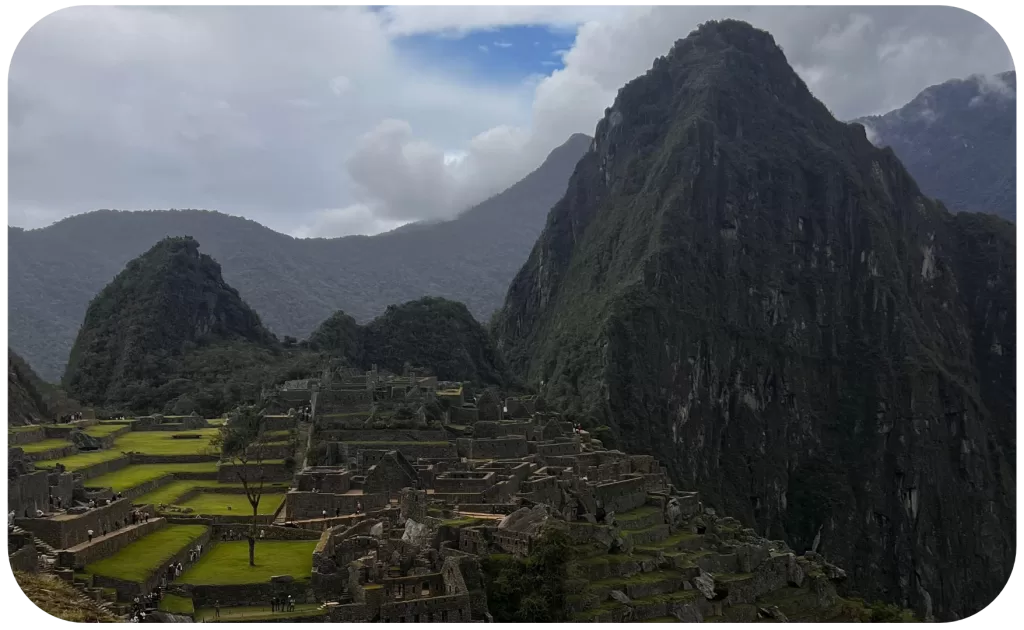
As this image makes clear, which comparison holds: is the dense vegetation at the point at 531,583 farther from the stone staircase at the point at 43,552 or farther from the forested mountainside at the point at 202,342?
the forested mountainside at the point at 202,342

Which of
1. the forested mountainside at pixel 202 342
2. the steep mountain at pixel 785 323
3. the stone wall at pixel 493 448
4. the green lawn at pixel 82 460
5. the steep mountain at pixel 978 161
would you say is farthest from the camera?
the steep mountain at pixel 978 161

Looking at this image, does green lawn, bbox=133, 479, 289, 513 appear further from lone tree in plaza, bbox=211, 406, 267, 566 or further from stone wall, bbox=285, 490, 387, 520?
stone wall, bbox=285, 490, 387, 520

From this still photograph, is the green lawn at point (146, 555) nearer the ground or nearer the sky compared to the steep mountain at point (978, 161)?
nearer the ground

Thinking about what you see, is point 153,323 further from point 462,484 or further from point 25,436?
point 462,484

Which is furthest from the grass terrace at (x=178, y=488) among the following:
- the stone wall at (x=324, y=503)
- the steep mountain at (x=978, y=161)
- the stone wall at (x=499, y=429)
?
the steep mountain at (x=978, y=161)

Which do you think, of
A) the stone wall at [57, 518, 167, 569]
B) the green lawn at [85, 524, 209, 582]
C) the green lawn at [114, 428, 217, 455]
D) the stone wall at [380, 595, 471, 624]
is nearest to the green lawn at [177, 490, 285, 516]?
the green lawn at [85, 524, 209, 582]

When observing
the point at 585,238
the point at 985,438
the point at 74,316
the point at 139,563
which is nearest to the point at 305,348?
the point at 74,316

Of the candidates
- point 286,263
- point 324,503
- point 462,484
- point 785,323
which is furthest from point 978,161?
point 324,503

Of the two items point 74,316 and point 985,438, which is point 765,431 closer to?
point 985,438
